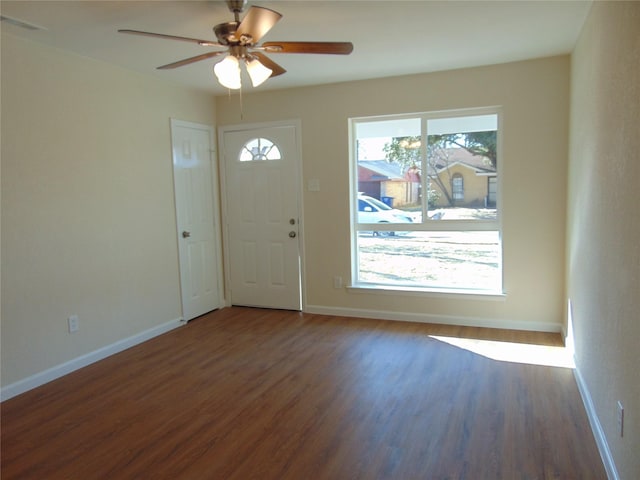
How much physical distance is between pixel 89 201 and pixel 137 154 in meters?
0.71

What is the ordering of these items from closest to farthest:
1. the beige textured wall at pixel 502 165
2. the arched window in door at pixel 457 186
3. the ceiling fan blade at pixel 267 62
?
the ceiling fan blade at pixel 267 62 → the beige textured wall at pixel 502 165 → the arched window in door at pixel 457 186

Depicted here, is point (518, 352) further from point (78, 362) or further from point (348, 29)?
point (78, 362)

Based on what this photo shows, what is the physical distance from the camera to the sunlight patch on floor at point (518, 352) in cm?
339

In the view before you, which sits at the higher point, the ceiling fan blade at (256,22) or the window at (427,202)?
the ceiling fan blade at (256,22)

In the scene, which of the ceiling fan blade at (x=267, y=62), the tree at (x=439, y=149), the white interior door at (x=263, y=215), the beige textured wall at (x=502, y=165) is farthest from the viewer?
the white interior door at (x=263, y=215)

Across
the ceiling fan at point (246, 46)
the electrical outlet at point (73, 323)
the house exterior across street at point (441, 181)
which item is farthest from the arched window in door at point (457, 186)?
the electrical outlet at point (73, 323)

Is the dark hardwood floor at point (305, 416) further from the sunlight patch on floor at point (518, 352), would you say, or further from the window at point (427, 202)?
the window at point (427, 202)

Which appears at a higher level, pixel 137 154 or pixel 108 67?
pixel 108 67

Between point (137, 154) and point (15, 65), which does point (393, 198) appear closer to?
point (137, 154)

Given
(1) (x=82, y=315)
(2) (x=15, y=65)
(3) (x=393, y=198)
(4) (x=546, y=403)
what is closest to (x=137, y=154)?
(2) (x=15, y=65)

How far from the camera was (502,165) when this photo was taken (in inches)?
162

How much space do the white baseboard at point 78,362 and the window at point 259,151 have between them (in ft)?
6.57

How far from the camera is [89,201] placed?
3613 mm

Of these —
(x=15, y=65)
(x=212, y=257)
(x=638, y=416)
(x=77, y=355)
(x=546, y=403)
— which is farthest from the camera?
(x=212, y=257)
